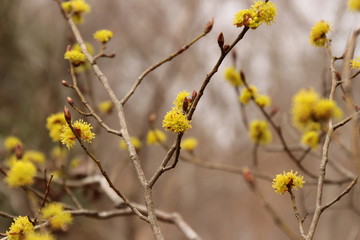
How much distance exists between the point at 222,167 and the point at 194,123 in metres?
4.29

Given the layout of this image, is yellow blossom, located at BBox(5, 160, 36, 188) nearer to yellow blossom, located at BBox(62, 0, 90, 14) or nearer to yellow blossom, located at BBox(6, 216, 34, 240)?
yellow blossom, located at BBox(6, 216, 34, 240)

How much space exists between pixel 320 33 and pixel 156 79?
9.71 feet

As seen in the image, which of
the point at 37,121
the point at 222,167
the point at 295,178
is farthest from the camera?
the point at 37,121

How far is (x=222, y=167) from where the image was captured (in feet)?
4.67

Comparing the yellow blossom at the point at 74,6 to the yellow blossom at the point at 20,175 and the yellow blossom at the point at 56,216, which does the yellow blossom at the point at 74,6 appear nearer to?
the yellow blossom at the point at 20,175

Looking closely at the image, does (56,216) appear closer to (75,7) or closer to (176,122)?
(176,122)

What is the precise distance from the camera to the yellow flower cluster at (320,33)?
0.92 metres

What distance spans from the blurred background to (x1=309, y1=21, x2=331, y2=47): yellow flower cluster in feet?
4.39

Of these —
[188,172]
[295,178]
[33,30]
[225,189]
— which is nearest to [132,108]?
[188,172]

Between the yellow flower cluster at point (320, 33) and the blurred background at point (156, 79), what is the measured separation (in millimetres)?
1339

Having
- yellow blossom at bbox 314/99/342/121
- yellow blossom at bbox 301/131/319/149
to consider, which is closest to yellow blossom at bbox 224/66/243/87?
yellow blossom at bbox 301/131/319/149

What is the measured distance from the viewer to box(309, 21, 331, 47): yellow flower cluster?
3.01 ft

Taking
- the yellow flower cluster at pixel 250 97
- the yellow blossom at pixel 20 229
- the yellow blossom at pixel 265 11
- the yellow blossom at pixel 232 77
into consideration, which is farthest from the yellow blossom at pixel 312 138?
the yellow blossom at pixel 20 229

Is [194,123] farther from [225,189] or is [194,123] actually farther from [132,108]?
[225,189]
